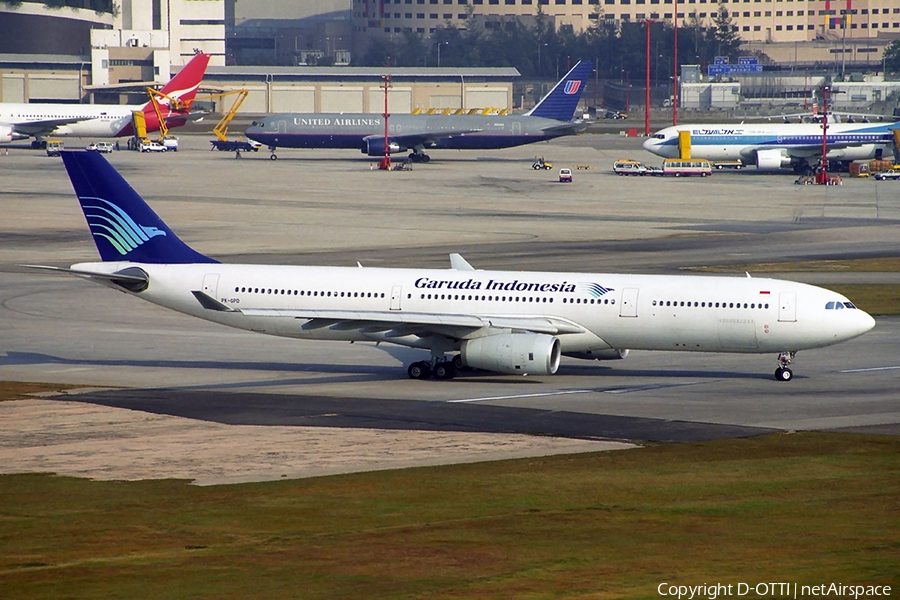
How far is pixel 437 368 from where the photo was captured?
156 ft

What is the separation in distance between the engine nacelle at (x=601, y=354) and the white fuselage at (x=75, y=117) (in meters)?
140

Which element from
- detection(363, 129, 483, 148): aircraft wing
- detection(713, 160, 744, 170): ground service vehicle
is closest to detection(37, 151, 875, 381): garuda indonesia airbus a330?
detection(363, 129, 483, 148): aircraft wing

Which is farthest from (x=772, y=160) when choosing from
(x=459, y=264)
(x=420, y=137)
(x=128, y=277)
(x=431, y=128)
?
(x=128, y=277)

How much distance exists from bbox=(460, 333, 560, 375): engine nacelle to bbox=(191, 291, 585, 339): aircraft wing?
27.2 inches

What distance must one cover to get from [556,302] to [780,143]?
113m

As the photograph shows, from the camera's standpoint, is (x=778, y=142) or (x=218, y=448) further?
(x=778, y=142)

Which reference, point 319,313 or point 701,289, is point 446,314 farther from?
point 701,289

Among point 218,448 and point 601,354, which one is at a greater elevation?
point 601,354

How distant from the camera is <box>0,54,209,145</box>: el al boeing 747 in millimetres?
172625

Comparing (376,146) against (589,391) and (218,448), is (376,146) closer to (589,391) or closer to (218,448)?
(589,391)

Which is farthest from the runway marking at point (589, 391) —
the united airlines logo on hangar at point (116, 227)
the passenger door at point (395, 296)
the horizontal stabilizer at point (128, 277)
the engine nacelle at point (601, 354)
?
the united airlines logo on hangar at point (116, 227)

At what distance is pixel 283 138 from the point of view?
164 meters

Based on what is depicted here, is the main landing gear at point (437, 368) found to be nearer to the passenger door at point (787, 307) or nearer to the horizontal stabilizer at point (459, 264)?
the horizontal stabilizer at point (459, 264)

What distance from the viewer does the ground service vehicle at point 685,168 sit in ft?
489
